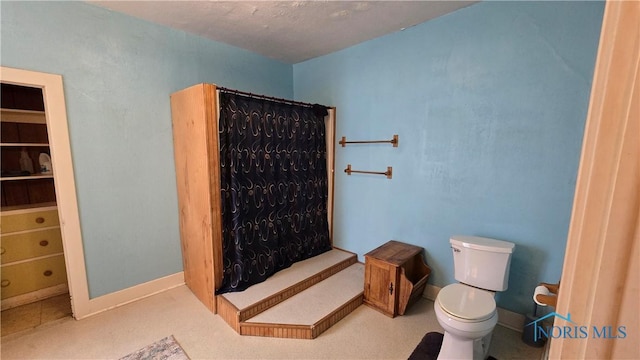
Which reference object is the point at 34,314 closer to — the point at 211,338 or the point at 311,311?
the point at 211,338

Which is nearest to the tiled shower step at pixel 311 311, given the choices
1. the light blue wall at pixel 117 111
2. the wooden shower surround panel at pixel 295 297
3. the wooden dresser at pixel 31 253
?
Result: the wooden shower surround panel at pixel 295 297

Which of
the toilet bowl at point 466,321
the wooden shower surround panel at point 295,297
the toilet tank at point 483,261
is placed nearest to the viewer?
the toilet bowl at point 466,321

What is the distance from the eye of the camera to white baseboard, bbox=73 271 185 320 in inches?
86.7

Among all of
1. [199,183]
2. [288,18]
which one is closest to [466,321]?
[199,183]

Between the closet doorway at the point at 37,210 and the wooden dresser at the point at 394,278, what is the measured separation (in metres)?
2.38

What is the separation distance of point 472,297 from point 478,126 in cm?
128

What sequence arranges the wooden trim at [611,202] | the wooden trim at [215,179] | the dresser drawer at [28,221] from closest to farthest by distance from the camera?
the wooden trim at [611,202], the wooden trim at [215,179], the dresser drawer at [28,221]

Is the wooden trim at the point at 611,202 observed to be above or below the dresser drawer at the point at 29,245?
above

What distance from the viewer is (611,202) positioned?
1.09ft

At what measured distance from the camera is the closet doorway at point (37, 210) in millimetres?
1964

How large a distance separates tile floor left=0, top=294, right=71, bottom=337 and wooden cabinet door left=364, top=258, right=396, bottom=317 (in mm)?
2531

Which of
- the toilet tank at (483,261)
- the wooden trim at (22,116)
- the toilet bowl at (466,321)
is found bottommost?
the toilet bowl at (466,321)

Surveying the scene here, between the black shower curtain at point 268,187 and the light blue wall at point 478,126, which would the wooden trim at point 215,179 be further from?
the light blue wall at point 478,126

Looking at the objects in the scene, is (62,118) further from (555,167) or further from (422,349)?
(555,167)
